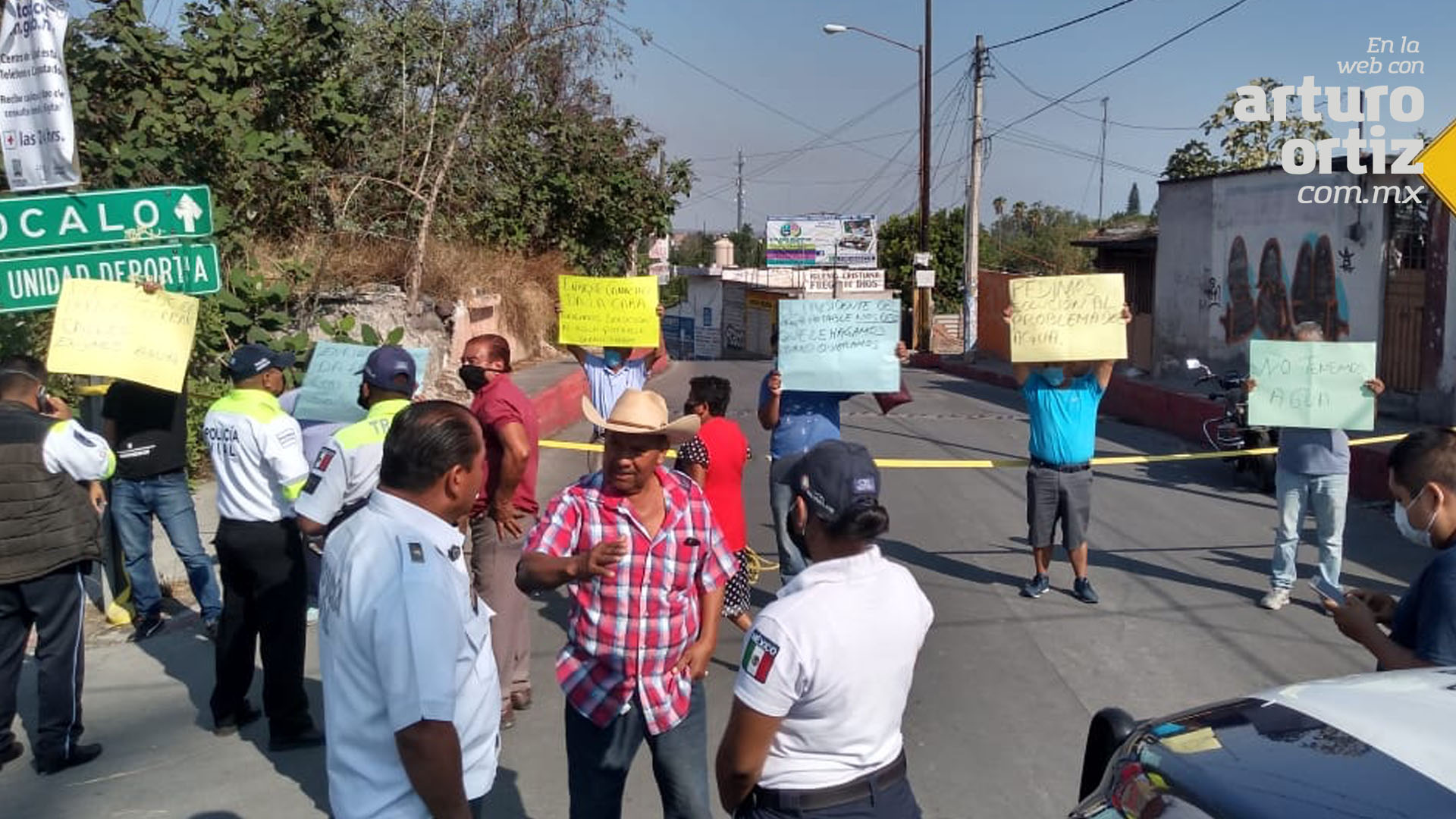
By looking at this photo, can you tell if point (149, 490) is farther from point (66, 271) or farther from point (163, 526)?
point (66, 271)

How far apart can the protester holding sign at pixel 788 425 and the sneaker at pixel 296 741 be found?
2672 mm

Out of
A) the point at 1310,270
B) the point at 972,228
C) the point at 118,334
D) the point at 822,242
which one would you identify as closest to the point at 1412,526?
the point at 118,334

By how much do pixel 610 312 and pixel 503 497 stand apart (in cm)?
365

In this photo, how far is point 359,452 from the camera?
4801 mm

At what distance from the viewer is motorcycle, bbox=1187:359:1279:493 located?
11.6 metres

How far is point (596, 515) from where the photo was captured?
142 inches

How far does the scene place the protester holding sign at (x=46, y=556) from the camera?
4867 mm

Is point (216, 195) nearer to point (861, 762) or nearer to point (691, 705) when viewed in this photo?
point (691, 705)

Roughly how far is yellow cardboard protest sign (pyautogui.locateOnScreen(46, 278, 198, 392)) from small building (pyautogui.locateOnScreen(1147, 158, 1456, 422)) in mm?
13889

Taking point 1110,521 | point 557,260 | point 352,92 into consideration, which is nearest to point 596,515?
point 1110,521

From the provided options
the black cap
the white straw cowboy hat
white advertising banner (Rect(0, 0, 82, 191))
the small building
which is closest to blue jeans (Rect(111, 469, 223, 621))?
white advertising banner (Rect(0, 0, 82, 191))

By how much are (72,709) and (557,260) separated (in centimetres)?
2137

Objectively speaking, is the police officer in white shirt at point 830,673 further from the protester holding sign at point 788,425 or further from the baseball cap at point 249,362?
the protester holding sign at point 788,425

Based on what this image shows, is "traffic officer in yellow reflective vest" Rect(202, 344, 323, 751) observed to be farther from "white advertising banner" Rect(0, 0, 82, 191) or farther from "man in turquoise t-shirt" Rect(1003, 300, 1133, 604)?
"man in turquoise t-shirt" Rect(1003, 300, 1133, 604)
